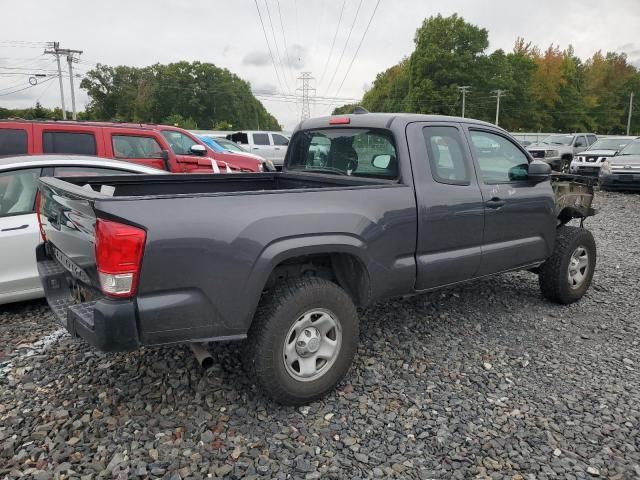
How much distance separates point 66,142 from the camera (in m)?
6.75

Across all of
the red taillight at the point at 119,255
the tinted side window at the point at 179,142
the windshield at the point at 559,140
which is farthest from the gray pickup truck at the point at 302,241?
the windshield at the point at 559,140

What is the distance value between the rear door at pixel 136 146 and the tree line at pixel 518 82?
53287mm

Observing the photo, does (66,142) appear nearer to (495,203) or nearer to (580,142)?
(495,203)

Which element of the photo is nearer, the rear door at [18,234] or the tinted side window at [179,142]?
the rear door at [18,234]

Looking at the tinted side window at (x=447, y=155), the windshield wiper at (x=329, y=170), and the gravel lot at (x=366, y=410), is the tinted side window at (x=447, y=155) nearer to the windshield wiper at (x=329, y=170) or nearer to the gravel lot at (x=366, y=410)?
the windshield wiper at (x=329, y=170)

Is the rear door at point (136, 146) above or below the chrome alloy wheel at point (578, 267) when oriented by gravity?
above

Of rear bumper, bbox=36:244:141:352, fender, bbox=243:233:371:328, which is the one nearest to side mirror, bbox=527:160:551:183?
fender, bbox=243:233:371:328

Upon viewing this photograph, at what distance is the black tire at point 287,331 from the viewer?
282 centimetres

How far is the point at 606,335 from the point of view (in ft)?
13.9

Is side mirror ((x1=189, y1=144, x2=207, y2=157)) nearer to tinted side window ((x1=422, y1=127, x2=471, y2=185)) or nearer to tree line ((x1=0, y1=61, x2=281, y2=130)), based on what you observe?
tinted side window ((x1=422, y1=127, x2=471, y2=185))

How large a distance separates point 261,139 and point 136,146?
14221mm

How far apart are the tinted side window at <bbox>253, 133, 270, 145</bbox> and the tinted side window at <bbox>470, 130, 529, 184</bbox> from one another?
17.8m

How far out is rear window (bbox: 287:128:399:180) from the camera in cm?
368

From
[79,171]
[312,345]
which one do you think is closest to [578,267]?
[312,345]
